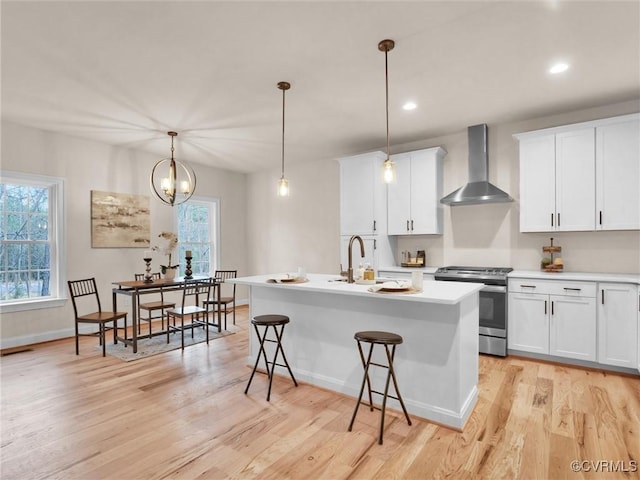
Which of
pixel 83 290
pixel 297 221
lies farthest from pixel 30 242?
pixel 297 221

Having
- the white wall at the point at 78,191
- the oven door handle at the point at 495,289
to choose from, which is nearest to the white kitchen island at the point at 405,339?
the oven door handle at the point at 495,289

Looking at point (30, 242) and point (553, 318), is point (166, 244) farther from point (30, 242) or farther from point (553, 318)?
point (553, 318)

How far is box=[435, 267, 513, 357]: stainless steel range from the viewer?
392 cm

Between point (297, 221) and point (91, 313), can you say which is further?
point (297, 221)

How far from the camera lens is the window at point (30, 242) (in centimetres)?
448

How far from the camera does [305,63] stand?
2984 mm

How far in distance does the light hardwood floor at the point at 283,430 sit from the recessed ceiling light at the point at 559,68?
9.17 feet

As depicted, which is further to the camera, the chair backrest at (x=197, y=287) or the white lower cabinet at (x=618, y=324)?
the chair backrest at (x=197, y=287)

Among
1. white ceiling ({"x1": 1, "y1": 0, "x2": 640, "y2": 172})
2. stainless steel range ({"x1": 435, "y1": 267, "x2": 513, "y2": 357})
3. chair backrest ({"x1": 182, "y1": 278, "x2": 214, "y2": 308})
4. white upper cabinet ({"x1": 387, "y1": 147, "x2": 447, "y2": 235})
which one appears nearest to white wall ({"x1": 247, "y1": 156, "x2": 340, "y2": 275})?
white upper cabinet ({"x1": 387, "y1": 147, "x2": 447, "y2": 235})

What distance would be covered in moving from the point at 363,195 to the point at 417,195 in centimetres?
76

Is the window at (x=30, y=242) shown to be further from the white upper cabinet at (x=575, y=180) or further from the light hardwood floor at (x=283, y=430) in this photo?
the white upper cabinet at (x=575, y=180)

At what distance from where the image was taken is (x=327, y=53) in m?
2.83

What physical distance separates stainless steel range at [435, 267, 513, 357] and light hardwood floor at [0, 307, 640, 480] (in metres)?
0.42

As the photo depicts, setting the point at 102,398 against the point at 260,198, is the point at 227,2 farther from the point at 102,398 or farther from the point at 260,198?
the point at 260,198
